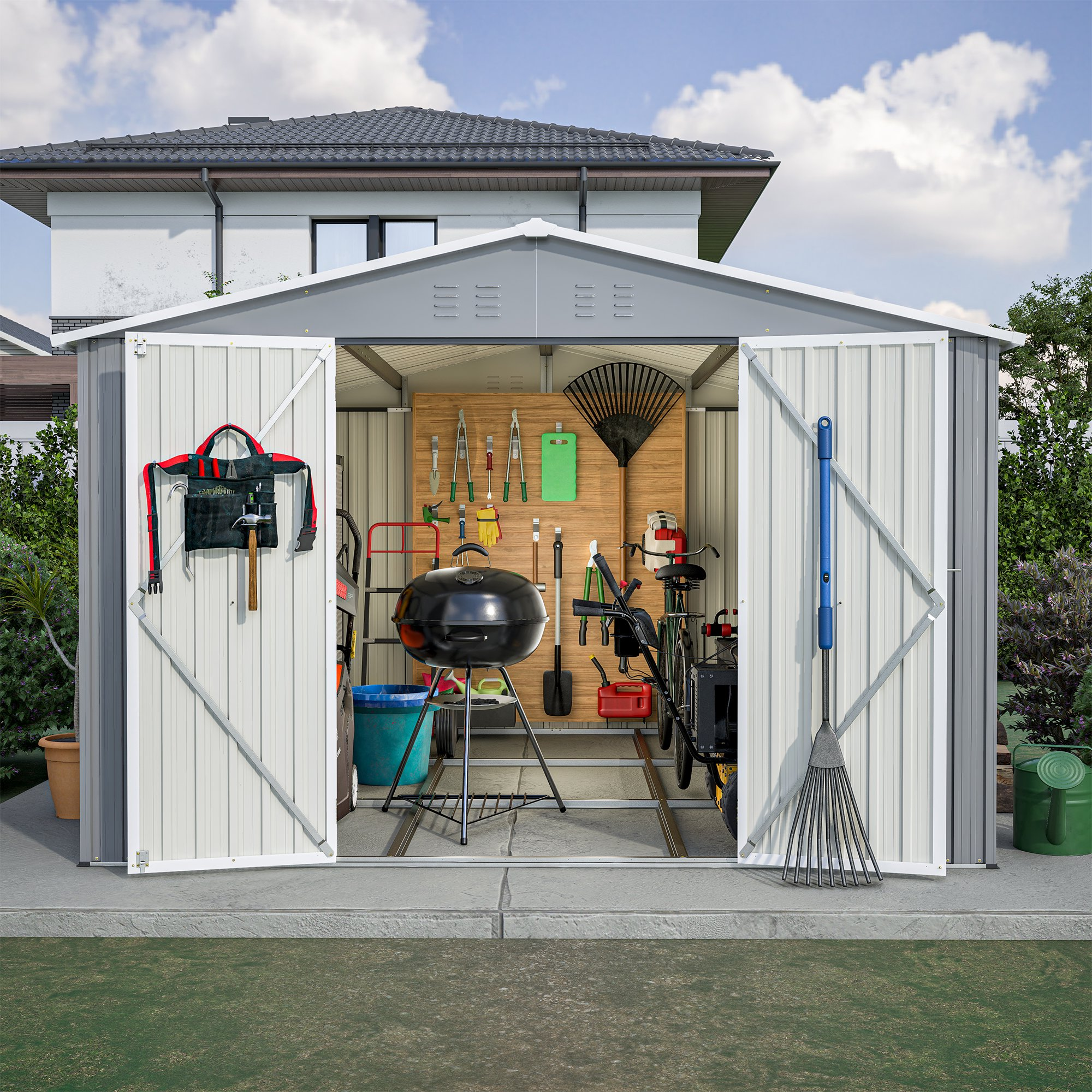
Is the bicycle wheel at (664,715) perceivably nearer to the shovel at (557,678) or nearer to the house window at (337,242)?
the shovel at (557,678)

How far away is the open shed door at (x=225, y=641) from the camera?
4.36m

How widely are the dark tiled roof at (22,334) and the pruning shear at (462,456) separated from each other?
769 inches

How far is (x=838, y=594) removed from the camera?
4.38 metres

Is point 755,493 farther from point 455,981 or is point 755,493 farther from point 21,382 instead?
point 21,382

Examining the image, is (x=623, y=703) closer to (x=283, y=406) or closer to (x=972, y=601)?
(x=972, y=601)

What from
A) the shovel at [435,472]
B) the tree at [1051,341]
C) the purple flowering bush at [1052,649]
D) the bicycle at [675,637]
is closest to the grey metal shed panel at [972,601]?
the purple flowering bush at [1052,649]

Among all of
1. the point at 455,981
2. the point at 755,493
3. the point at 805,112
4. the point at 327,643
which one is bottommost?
the point at 455,981

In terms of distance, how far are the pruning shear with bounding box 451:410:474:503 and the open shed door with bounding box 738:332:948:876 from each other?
11.8ft

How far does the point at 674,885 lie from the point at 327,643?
1.74 meters

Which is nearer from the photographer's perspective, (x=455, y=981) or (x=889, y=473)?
(x=455, y=981)

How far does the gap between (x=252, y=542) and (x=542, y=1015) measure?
219 centimetres

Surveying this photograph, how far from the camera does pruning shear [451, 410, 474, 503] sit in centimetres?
776

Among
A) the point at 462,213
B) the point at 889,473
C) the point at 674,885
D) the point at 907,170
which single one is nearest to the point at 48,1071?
the point at 674,885

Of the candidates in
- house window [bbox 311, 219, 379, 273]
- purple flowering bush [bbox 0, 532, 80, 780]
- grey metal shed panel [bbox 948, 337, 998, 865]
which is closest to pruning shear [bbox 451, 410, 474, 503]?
purple flowering bush [bbox 0, 532, 80, 780]
